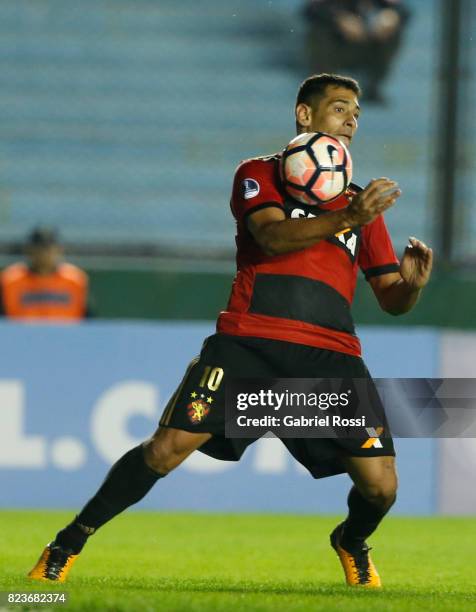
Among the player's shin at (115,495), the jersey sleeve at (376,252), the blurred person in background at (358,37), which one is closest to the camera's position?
the player's shin at (115,495)

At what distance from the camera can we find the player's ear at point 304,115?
17.1ft

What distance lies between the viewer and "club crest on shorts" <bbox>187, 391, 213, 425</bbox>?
193 inches

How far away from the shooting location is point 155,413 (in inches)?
362

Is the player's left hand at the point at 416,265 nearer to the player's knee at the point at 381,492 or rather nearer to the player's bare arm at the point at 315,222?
the player's bare arm at the point at 315,222

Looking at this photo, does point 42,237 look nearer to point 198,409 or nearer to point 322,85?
point 322,85

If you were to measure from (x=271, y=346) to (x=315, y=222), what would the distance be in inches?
20.0

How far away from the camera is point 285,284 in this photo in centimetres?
501

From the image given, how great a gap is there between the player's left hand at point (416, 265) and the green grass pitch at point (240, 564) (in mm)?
1153

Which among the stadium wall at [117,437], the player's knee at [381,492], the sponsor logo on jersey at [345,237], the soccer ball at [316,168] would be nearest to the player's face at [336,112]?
the soccer ball at [316,168]

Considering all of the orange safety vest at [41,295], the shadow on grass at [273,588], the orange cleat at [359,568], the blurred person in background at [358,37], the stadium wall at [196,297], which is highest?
the blurred person in background at [358,37]

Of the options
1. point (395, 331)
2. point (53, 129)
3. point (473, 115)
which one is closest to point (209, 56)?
point (53, 129)

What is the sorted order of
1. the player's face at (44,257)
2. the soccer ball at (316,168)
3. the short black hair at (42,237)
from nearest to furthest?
the soccer ball at (316,168)
the short black hair at (42,237)
the player's face at (44,257)

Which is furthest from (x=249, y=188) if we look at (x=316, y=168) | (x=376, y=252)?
(x=376, y=252)

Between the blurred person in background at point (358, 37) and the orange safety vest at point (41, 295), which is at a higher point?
the blurred person in background at point (358, 37)
